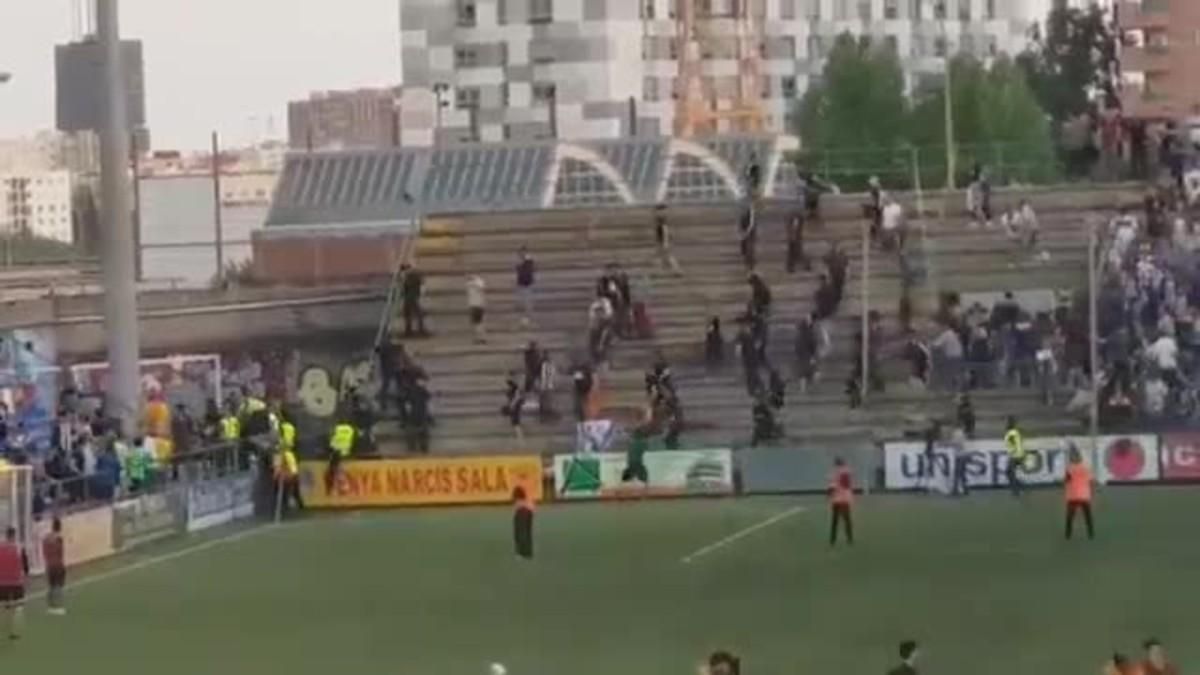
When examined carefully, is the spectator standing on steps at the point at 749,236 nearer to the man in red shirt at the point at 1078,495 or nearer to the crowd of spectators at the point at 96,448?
the crowd of spectators at the point at 96,448

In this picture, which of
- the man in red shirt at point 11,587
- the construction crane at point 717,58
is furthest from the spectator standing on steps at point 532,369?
the construction crane at point 717,58

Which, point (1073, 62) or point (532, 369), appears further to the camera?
point (1073, 62)

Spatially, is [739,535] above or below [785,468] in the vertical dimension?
below

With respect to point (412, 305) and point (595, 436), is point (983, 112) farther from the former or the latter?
point (595, 436)

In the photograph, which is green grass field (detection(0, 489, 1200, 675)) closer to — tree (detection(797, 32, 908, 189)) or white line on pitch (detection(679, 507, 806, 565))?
white line on pitch (detection(679, 507, 806, 565))

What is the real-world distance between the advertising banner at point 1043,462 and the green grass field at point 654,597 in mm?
1724

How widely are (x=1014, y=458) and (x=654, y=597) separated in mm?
12918

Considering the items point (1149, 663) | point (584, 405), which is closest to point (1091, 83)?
point (584, 405)

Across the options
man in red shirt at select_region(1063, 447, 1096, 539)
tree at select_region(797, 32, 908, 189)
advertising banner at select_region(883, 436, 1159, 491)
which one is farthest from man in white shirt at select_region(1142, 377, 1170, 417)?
tree at select_region(797, 32, 908, 189)

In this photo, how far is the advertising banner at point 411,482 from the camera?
4728 centimetres

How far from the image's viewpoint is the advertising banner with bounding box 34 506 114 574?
38969mm

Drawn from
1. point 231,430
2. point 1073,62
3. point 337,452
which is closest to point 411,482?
point 337,452

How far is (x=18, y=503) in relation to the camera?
123ft

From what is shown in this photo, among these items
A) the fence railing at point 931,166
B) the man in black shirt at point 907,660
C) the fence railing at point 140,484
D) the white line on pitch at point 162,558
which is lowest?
the white line on pitch at point 162,558
